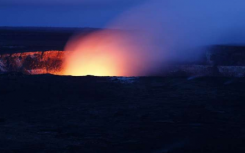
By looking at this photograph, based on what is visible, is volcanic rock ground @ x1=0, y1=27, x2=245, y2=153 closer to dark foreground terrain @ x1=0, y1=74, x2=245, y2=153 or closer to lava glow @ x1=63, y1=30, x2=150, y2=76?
dark foreground terrain @ x1=0, y1=74, x2=245, y2=153

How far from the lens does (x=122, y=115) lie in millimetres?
6305

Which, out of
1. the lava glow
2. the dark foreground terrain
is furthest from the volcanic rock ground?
the lava glow

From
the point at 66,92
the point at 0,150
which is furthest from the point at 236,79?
the point at 0,150

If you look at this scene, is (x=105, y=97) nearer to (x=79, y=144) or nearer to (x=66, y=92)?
(x=66, y=92)

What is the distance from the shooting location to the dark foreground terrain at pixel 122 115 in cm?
486

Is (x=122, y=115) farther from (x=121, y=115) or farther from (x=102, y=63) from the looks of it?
(x=102, y=63)

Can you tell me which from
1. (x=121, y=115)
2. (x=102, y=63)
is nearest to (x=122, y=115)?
(x=121, y=115)

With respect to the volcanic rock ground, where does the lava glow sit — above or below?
above

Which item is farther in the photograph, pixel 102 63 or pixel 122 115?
pixel 102 63

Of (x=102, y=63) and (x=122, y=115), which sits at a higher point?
(x=102, y=63)

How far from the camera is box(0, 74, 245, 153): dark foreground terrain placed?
16.0ft

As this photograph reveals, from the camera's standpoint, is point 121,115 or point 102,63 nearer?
point 121,115

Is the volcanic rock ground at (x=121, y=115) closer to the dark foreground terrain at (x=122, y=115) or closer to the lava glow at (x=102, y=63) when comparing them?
the dark foreground terrain at (x=122, y=115)

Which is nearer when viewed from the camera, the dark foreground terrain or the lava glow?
the dark foreground terrain
